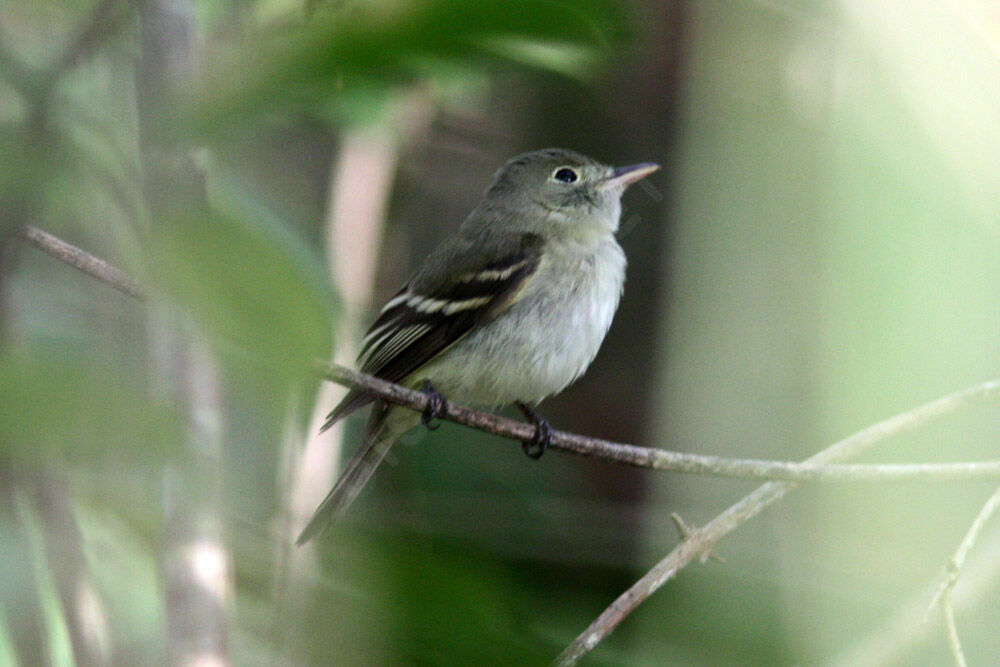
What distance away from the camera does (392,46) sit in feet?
1.29

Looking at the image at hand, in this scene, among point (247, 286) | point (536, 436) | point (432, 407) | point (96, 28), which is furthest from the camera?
point (536, 436)

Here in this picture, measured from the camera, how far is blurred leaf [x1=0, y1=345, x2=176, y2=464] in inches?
15.2

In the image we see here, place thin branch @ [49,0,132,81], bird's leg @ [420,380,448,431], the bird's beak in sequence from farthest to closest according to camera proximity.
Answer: the bird's beak
bird's leg @ [420,380,448,431]
thin branch @ [49,0,132,81]

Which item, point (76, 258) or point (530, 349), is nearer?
A: point (76, 258)

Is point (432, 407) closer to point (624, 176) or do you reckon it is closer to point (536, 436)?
point (536, 436)

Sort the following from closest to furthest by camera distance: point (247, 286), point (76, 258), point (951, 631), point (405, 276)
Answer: point (247, 286) < point (76, 258) < point (951, 631) < point (405, 276)

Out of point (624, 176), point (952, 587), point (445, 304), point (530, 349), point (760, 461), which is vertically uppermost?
point (624, 176)

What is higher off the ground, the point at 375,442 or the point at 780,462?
the point at 375,442

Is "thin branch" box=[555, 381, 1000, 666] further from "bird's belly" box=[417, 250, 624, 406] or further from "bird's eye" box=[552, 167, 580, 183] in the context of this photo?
"bird's eye" box=[552, 167, 580, 183]

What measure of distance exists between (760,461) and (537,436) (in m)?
0.75

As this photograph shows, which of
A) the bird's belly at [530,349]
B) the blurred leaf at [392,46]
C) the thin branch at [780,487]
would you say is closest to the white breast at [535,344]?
the bird's belly at [530,349]

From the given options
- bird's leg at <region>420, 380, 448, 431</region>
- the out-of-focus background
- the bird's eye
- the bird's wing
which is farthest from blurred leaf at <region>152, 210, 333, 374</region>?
the bird's eye

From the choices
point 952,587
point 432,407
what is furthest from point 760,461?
point 432,407

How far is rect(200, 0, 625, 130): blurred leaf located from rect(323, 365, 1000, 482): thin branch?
3.60ft
